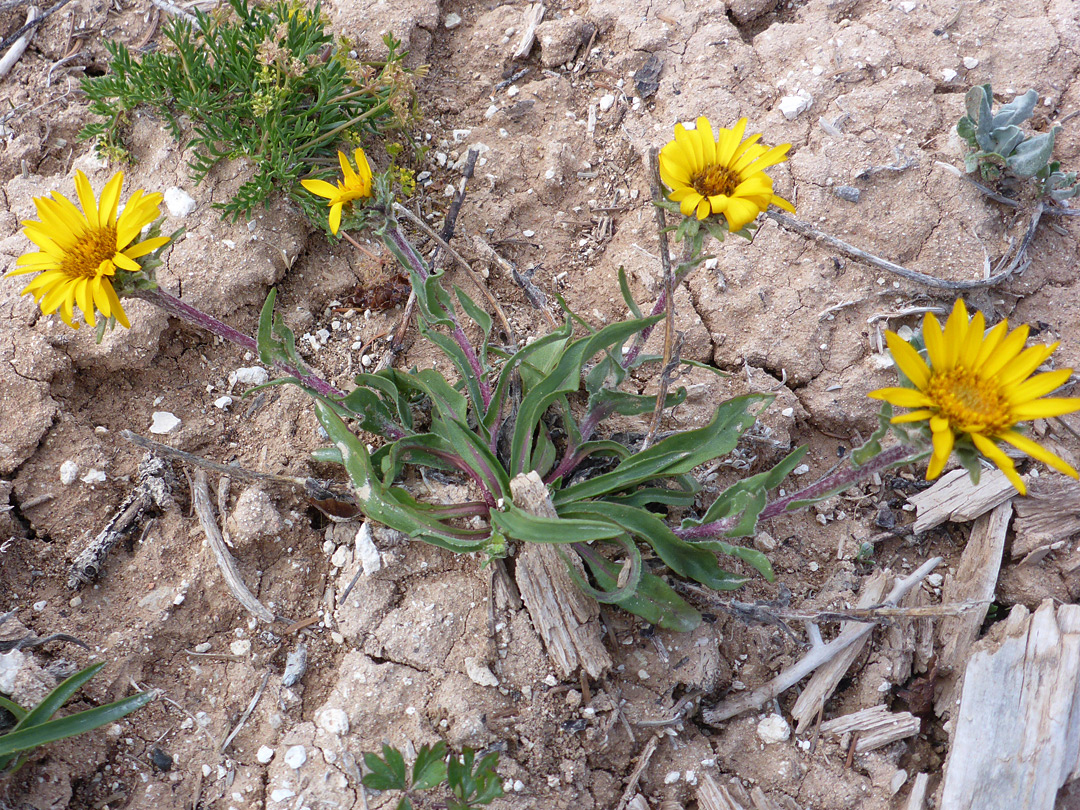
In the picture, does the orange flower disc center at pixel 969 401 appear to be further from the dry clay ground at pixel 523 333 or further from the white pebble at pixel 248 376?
the white pebble at pixel 248 376

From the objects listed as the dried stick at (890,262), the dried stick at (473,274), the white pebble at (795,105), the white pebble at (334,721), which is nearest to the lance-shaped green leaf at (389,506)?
the white pebble at (334,721)

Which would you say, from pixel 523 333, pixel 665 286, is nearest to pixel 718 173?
pixel 665 286

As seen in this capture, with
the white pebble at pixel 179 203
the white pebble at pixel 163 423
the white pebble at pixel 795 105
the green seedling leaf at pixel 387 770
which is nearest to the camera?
the green seedling leaf at pixel 387 770

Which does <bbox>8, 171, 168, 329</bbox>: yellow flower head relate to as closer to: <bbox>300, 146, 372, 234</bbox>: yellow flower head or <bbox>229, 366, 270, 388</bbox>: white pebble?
<bbox>300, 146, 372, 234</bbox>: yellow flower head

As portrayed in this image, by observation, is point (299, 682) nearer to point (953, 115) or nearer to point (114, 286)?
point (114, 286)

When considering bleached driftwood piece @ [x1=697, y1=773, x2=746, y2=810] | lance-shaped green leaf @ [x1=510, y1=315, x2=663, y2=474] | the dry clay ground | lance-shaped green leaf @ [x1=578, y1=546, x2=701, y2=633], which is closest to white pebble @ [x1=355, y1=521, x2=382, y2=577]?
the dry clay ground

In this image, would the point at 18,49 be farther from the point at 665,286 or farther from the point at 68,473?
the point at 665,286

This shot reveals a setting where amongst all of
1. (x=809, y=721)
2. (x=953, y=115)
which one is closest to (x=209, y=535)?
(x=809, y=721)
